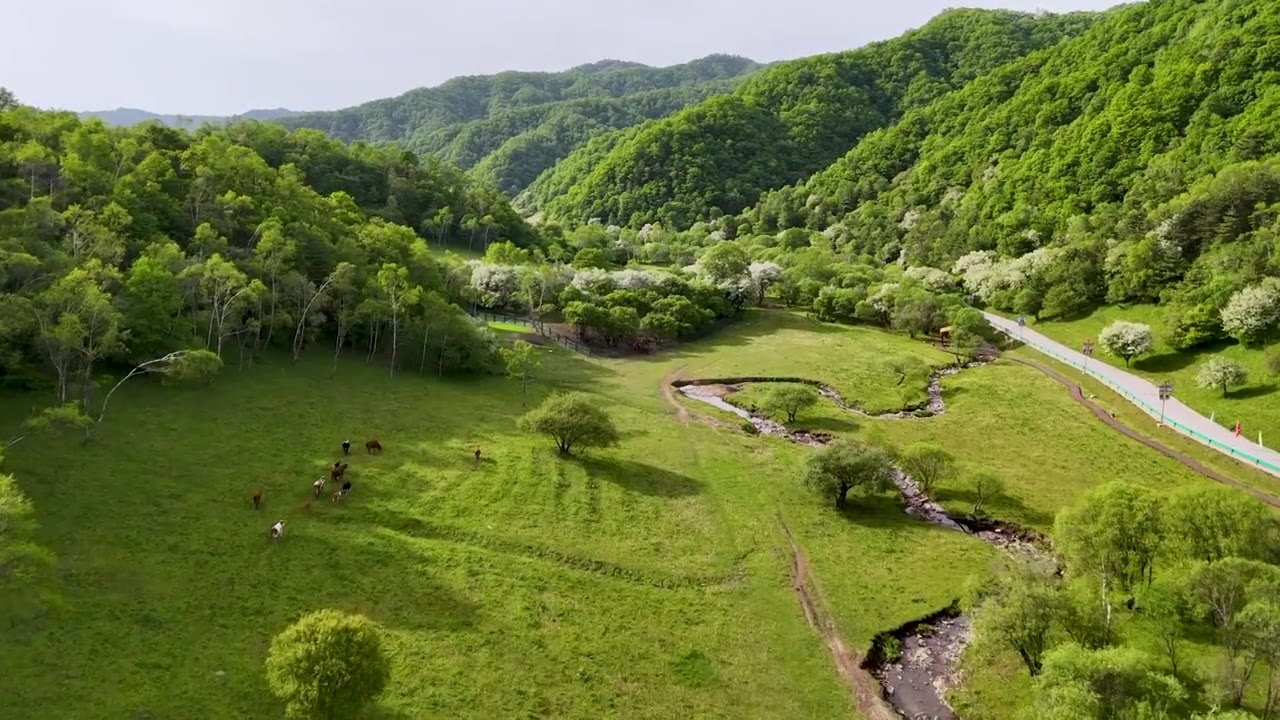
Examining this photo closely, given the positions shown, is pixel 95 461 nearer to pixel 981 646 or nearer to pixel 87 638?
pixel 87 638

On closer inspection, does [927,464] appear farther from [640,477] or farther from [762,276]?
[762,276]

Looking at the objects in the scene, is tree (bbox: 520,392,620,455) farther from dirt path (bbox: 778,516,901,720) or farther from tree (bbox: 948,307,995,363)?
tree (bbox: 948,307,995,363)

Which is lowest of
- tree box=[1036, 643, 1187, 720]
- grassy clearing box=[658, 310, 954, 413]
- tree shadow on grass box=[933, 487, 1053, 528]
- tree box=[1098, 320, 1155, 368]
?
tree shadow on grass box=[933, 487, 1053, 528]

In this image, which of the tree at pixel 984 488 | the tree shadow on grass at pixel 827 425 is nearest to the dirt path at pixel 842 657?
the tree at pixel 984 488

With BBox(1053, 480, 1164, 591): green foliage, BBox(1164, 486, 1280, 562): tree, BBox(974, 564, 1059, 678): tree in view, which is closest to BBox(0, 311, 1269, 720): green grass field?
BBox(974, 564, 1059, 678): tree

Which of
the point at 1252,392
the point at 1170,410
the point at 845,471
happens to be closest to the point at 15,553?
the point at 845,471

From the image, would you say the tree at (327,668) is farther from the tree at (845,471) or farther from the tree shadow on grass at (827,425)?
the tree shadow on grass at (827,425)
